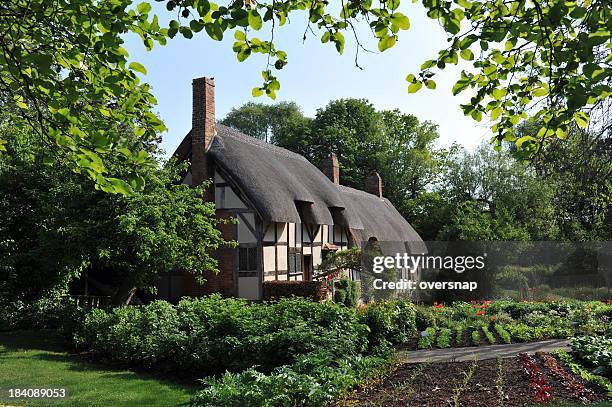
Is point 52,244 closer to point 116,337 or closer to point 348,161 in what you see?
point 116,337

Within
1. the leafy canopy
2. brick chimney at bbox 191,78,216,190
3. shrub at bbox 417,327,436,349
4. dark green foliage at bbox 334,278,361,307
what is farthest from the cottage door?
the leafy canopy

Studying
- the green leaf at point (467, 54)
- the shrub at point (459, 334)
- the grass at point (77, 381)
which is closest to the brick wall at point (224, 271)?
the grass at point (77, 381)

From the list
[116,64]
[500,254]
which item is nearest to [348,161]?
[500,254]

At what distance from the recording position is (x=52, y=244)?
435 inches

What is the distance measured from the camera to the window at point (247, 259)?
51.6 ft

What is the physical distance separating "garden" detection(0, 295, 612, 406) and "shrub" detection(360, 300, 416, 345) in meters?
0.03

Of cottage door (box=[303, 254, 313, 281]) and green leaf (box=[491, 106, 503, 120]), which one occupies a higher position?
green leaf (box=[491, 106, 503, 120])

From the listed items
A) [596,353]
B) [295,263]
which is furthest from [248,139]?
[596,353]

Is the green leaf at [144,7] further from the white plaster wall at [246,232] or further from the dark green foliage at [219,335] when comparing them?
the white plaster wall at [246,232]

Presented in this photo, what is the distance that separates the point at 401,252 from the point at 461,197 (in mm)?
9118

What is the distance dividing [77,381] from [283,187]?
979cm

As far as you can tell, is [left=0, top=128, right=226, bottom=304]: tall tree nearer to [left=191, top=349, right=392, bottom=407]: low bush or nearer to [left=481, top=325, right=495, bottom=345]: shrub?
[left=191, top=349, right=392, bottom=407]: low bush

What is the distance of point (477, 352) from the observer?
388 inches

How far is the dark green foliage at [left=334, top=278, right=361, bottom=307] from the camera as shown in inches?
659
